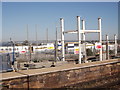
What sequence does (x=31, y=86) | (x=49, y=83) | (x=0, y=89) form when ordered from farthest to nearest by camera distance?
(x=49, y=83), (x=31, y=86), (x=0, y=89)

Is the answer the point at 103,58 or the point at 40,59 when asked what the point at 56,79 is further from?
the point at 103,58

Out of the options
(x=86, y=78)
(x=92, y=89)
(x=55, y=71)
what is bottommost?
(x=92, y=89)

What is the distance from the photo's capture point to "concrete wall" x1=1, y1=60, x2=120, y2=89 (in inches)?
272

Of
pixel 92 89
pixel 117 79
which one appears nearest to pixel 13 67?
pixel 92 89

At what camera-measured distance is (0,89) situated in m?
6.42

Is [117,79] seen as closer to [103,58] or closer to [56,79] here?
[103,58]

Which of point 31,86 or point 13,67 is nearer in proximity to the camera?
point 31,86

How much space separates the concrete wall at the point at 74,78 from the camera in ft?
22.7

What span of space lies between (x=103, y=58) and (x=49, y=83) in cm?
647

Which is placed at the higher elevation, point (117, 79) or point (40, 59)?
point (40, 59)

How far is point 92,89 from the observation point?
9406mm

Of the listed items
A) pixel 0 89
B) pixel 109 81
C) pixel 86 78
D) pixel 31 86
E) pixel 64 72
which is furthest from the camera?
pixel 109 81

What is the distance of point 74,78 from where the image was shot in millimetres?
8547

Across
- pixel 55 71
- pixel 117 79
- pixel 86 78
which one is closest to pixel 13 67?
pixel 55 71
